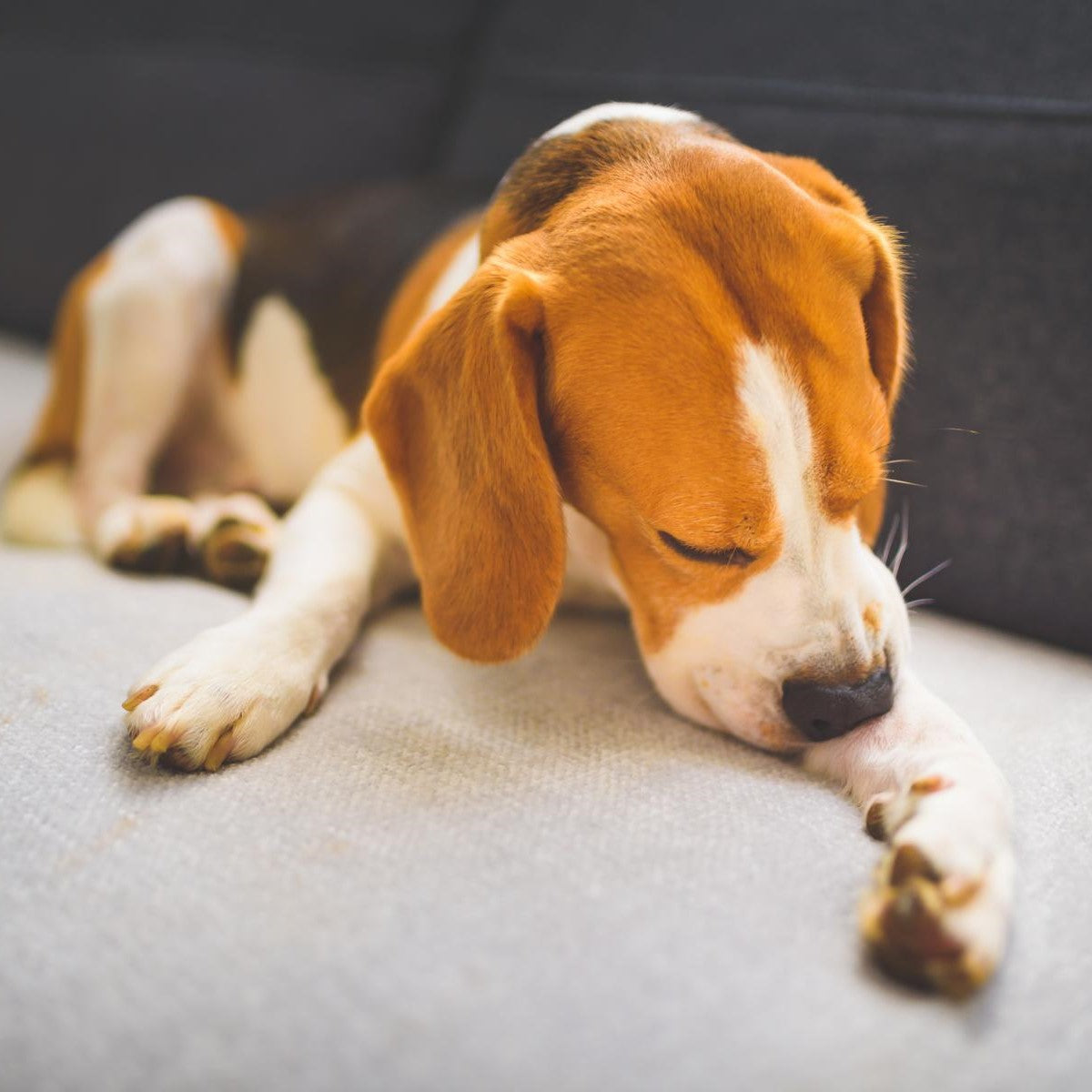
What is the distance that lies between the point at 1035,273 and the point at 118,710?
144 cm

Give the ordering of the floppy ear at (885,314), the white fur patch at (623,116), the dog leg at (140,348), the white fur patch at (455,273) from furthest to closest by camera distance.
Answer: the dog leg at (140,348), the white fur patch at (455,273), the white fur patch at (623,116), the floppy ear at (885,314)

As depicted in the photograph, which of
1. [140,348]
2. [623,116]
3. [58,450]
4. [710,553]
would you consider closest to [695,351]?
[710,553]

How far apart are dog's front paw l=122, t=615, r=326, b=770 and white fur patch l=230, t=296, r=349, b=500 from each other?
845 millimetres

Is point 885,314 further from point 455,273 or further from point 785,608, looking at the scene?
point 455,273

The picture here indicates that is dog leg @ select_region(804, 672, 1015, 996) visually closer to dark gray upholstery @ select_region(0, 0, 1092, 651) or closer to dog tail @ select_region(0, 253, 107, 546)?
dark gray upholstery @ select_region(0, 0, 1092, 651)

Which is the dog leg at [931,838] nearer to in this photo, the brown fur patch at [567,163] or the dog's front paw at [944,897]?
the dog's front paw at [944,897]

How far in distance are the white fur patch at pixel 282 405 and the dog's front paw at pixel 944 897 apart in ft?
4.57

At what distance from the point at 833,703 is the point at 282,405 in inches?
56.2

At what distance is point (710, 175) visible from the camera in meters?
1.21

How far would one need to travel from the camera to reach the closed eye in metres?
1.12

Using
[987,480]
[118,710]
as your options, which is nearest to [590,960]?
[118,710]

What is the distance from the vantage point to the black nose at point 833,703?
107cm

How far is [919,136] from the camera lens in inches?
64.3

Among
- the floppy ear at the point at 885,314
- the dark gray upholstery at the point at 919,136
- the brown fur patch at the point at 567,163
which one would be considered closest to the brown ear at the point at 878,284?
the floppy ear at the point at 885,314
